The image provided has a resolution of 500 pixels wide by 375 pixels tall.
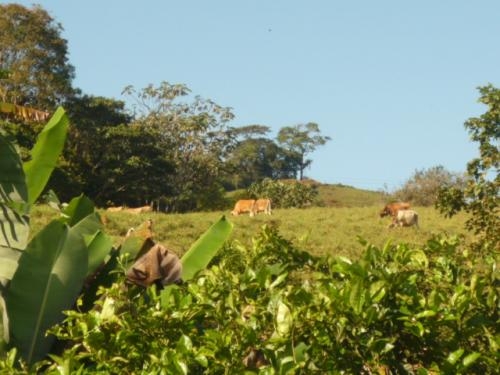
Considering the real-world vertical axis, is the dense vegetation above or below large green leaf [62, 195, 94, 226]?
below

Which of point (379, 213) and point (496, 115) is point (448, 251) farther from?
point (379, 213)

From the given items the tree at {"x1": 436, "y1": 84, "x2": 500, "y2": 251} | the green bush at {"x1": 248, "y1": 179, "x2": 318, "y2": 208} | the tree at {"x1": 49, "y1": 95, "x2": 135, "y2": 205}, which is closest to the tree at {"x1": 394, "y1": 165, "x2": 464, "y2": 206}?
the green bush at {"x1": 248, "y1": 179, "x2": 318, "y2": 208}

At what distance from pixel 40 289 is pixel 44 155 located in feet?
3.45

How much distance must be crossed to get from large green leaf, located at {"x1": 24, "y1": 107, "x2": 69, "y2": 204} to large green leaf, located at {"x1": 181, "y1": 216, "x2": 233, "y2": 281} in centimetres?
100

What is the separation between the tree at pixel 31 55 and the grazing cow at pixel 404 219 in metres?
19.4

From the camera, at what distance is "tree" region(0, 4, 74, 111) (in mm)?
38188

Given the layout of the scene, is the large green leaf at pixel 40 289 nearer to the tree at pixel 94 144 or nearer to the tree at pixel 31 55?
the tree at pixel 94 144

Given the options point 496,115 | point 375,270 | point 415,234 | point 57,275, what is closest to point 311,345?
point 375,270

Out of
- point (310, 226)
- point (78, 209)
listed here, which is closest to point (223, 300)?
point (78, 209)

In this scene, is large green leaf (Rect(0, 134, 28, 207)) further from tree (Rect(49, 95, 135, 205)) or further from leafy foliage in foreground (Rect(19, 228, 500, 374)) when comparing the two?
tree (Rect(49, 95, 135, 205))

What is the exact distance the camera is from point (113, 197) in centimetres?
3984

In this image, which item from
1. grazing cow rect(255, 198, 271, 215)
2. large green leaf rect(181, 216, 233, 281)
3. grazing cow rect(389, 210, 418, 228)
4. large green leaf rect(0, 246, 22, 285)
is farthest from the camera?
grazing cow rect(255, 198, 271, 215)

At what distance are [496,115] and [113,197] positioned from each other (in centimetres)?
2997

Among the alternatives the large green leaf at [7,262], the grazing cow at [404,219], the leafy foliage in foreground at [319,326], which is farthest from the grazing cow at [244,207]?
the leafy foliage in foreground at [319,326]
